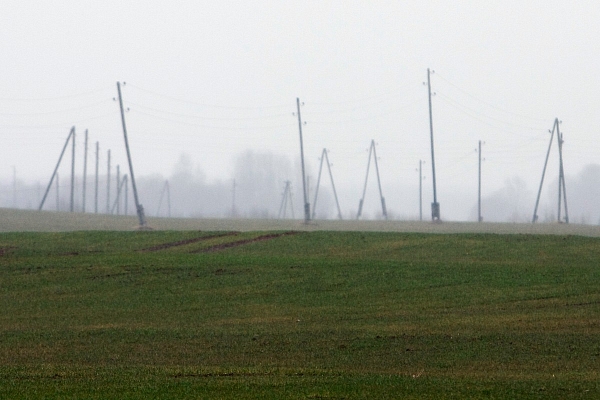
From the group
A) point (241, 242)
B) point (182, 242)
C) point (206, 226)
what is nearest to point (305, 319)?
point (241, 242)

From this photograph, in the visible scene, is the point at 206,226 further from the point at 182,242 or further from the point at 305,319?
the point at 305,319

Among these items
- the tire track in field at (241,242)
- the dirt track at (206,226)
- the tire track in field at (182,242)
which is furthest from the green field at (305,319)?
the dirt track at (206,226)

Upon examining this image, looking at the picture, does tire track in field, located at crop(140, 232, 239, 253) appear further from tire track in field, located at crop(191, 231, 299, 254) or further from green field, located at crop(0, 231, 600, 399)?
tire track in field, located at crop(191, 231, 299, 254)

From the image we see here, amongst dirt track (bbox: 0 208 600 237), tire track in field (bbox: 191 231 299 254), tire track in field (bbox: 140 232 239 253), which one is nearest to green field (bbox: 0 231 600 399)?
tire track in field (bbox: 191 231 299 254)

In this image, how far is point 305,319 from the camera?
22938 millimetres

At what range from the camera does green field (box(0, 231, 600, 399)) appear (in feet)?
46.5

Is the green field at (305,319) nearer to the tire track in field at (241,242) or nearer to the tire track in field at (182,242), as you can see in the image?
the tire track in field at (241,242)

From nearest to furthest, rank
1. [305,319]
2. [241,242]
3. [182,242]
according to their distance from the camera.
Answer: [305,319], [241,242], [182,242]

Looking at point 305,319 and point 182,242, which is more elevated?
point 182,242

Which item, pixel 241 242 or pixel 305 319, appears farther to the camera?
pixel 241 242

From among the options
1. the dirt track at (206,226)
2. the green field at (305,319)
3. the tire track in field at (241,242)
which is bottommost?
the green field at (305,319)

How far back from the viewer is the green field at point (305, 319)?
1418 centimetres

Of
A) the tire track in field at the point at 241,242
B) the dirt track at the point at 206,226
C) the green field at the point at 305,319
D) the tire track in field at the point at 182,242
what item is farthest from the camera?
the dirt track at the point at 206,226

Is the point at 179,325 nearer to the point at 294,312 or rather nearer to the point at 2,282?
the point at 294,312
